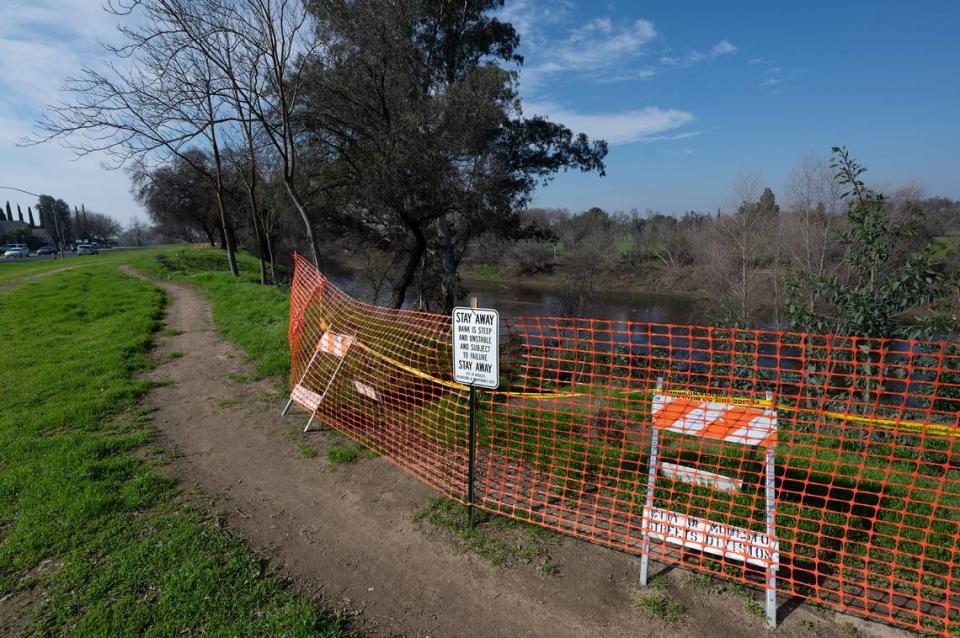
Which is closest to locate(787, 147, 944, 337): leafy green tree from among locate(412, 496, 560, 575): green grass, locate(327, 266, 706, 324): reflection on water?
locate(412, 496, 560, 575): green grass

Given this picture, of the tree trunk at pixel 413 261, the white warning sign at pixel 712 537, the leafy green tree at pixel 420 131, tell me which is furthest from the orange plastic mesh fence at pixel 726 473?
the tree trunk at pixel 413 261

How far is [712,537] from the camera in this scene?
3.00 meters

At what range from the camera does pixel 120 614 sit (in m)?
2.68

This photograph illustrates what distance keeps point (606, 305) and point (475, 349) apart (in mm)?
32295

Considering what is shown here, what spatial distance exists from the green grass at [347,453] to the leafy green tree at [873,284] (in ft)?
18.4

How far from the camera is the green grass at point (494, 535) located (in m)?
3.27

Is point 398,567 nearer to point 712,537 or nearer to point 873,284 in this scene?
point 712,537

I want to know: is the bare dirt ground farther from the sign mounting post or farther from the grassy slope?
the sign mounting post

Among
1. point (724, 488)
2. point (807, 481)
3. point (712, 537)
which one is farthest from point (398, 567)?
point (807, 481)

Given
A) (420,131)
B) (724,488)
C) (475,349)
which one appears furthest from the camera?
(420,131)

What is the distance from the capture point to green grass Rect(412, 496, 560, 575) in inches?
129

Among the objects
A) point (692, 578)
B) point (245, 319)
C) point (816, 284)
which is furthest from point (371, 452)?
point (245, 319)

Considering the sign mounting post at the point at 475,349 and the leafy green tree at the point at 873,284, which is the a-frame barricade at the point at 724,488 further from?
the leafy green tree at the point at 873,284

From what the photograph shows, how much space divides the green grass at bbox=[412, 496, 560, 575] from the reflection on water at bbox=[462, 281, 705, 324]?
2307cm
